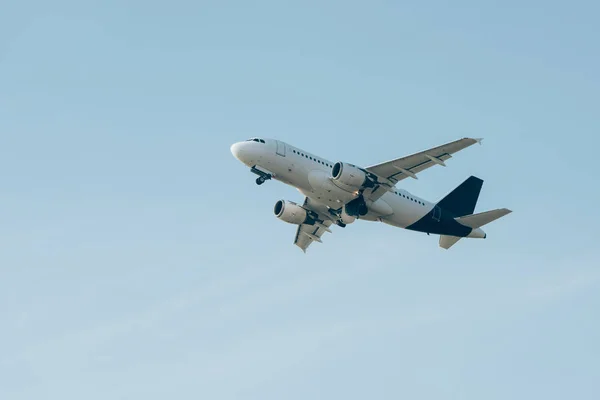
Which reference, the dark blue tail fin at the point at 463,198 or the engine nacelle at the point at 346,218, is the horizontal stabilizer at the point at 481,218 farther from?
the engine nacelle at the point at 346,218

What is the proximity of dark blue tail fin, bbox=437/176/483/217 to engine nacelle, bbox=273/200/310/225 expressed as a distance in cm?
1047

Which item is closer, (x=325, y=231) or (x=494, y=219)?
(x=494, y=219)

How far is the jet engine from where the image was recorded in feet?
211

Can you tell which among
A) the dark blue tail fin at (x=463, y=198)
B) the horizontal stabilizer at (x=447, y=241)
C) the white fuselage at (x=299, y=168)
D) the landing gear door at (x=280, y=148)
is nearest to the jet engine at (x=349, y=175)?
the white fuselage at (x=299, y=168)

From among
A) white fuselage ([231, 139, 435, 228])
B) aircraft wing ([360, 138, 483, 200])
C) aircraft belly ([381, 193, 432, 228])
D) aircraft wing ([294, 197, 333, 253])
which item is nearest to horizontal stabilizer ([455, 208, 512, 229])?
aircraft belly ([381, 193, 432, 228])

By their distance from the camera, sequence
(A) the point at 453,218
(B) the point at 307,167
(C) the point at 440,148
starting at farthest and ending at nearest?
1. (A) the point at 453,218
2. (B) the point at 307,167
3. (C) the point at 440,148

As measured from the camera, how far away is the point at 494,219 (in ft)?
229

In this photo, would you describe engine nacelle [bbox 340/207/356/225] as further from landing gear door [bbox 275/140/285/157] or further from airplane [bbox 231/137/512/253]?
landing gear door [bbox 275/140/285/157]

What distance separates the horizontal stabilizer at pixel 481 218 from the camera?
68750mm

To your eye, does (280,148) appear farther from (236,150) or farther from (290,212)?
(290,212)

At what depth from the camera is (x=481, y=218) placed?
7000 cm

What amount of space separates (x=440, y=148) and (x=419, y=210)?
29.9ft

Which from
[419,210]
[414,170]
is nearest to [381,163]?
[414,170]

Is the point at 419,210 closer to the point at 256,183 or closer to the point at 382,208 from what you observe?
the point at 382,208
